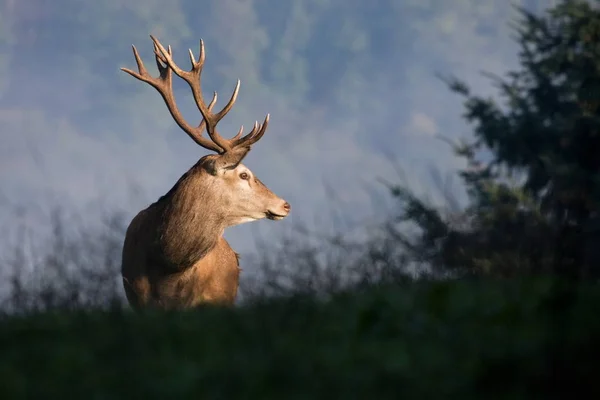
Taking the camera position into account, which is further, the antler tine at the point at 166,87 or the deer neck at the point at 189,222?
the antler tine at the point at 166,87

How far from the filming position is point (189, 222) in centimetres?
1095

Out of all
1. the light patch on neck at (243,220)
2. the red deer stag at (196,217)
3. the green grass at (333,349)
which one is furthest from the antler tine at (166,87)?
the green grass at (333,349)

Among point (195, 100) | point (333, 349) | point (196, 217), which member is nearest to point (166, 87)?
point (195, 100)

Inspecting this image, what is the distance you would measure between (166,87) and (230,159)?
4.74 ft

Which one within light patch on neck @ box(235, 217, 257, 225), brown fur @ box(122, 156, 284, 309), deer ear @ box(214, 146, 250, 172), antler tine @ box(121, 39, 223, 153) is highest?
antler tine @ box(121, 39, 223, 153)

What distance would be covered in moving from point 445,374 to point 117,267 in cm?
483

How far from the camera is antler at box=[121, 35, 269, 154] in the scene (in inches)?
458

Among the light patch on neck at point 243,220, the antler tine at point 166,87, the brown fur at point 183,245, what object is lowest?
the brown fur at point 183,245

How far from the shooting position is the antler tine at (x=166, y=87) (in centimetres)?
1177

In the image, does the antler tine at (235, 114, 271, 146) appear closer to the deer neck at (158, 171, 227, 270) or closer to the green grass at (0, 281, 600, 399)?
the deer neck at (158, 171, 227, 270)

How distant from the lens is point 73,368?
379 cm

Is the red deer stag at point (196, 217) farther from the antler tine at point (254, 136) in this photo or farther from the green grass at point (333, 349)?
the green grass at point (333, 349)

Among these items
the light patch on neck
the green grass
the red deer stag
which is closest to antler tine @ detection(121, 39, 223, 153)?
the red deer stag

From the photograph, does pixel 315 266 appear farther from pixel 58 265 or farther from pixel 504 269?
pixel 58 265
